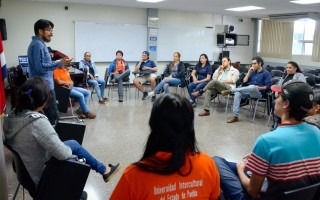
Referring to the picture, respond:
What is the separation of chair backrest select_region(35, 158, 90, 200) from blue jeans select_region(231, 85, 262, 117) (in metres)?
3.99

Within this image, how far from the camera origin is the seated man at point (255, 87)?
5293 mm

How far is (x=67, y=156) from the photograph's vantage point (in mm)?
1810

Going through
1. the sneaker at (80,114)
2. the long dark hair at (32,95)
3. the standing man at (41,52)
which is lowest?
the sneaker at (80,114)

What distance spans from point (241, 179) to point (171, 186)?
0.74 metres

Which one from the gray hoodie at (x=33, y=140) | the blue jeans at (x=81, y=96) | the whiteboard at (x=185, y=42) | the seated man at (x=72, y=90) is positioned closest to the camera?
the gray hoodie at (x=33, y=140)

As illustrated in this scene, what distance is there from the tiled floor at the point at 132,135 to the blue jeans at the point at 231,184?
120 centimetres

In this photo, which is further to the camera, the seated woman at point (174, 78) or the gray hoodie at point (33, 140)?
the seated woman at point (174, 78)

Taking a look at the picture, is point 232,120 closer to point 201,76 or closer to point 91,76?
point 201,76

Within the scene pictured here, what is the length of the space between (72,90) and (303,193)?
4.31 meters

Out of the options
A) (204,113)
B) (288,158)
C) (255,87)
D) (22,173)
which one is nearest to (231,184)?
(288,158)

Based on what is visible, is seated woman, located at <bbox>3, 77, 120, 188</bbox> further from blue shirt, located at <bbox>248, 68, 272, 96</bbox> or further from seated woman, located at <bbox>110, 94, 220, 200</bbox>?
blue shirt, located at <bbox>248, 68, 272, 96</bbox>

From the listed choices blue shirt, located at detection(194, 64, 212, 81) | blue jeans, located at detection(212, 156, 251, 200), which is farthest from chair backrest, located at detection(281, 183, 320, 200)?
blue shirt, located at detection(194, 64, 212, 81)

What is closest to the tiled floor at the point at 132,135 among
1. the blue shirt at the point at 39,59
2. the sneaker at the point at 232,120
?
the sneaker at the point at 232,120

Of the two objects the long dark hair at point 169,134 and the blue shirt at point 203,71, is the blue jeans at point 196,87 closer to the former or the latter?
the blue shirt at point 203,71
